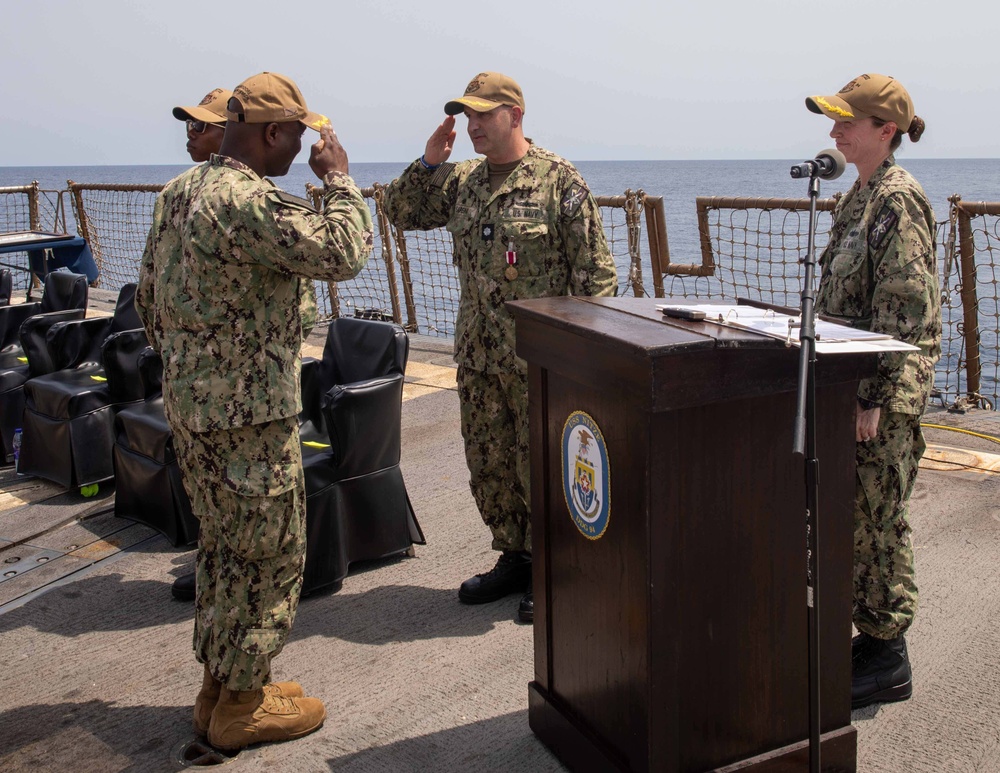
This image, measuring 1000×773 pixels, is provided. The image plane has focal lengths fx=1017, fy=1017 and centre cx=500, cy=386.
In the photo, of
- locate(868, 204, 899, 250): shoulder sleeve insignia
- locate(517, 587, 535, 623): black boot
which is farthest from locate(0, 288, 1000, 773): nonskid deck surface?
locate(868, 204, 899, 250): shoulder sleeve insignia

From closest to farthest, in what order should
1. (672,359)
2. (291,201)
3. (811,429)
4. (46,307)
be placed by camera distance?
(811,429)
(672,359)
(291,201)
(46,307)

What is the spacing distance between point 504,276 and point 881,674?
72.8 inches

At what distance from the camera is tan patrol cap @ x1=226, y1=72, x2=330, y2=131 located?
8.92ft

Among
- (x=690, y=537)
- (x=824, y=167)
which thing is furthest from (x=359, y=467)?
(x=824, y=167)

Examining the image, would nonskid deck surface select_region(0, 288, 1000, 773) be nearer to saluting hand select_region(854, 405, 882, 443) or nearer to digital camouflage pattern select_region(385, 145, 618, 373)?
saluting hand select_region(854, 405, 882, 443)

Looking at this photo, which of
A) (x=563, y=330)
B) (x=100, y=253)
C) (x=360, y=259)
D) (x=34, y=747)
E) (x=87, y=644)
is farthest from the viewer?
(x=100, y=253)

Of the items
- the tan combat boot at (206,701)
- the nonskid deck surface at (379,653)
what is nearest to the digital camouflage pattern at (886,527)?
the nonskid deck surface at (379,653)

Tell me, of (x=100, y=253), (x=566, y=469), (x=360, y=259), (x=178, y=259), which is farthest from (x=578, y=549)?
(x=100, y=253)

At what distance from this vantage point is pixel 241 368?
2752mm

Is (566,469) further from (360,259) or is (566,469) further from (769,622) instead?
(360,259)

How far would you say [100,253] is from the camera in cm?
1316

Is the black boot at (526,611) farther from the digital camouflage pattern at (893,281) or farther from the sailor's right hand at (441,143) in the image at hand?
the sailor's right hand at (441,143)

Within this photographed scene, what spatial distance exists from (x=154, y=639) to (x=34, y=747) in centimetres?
71

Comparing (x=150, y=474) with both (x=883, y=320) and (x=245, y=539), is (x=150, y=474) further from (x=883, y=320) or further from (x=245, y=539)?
(x=883, y=320)
